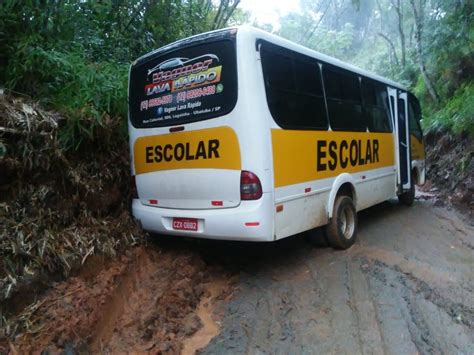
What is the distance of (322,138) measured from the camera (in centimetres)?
477

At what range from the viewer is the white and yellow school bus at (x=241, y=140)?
3812 mm

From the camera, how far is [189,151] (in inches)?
164

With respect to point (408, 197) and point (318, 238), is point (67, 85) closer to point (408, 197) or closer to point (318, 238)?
point (318, 238)

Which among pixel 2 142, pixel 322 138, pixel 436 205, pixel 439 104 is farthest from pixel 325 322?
pixel 439 104

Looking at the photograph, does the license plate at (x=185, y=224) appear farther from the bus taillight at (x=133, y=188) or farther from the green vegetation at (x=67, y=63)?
the green vegetation at (x=67, y=63)

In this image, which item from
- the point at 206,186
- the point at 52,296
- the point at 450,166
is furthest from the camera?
the point at 450,166

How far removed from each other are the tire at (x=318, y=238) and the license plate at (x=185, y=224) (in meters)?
1.76

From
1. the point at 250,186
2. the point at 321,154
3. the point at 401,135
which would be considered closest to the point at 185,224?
the point at 250,186

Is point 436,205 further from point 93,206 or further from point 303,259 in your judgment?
point 93,206

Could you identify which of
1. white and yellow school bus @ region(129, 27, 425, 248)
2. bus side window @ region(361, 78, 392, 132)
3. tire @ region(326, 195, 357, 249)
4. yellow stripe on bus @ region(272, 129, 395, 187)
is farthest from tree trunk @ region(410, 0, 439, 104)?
tire @ region(326, 195, 357, 249)

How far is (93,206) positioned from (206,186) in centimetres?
128

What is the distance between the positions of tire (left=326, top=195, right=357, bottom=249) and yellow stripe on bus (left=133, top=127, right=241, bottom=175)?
1837 millimetres

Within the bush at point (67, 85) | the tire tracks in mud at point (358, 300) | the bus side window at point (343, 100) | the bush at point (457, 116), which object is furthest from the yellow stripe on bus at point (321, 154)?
the bush at point (457, 116)

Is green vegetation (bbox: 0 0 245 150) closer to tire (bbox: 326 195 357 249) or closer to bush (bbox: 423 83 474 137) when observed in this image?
tire (bbox: 326 195 357 249)
